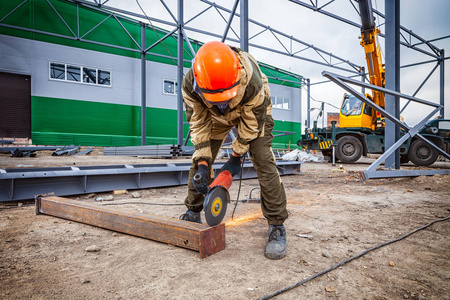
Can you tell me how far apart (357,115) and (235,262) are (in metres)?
10.4

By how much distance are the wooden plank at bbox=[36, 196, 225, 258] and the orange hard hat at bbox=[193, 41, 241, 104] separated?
966 millimetres

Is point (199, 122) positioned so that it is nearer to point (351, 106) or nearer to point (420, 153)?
point (420, 153)

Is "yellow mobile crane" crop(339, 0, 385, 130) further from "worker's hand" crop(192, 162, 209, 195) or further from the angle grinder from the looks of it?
"worker's hand" crop(192, 162, 209, 195)

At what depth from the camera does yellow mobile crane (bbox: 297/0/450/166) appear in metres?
8.73

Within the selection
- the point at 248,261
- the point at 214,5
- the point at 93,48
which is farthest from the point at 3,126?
the point at 248,261

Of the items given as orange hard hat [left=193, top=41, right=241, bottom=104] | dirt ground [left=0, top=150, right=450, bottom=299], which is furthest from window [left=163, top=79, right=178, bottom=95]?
orange hard hat [left=193, top=41, right=241, bottom=104]

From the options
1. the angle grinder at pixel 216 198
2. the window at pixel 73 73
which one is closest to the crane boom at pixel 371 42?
the angle grinder at pixel 216 198

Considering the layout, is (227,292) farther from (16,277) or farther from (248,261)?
(16,277)

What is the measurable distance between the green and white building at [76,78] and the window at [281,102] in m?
8.88

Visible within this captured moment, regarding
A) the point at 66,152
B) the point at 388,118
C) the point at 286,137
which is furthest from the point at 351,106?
the point at 66,152

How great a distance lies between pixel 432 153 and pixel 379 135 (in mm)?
1796

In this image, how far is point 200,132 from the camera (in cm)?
228

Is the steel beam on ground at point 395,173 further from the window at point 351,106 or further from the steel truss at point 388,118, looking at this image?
the window at point 351,106

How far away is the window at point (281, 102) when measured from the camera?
20.7 meters
